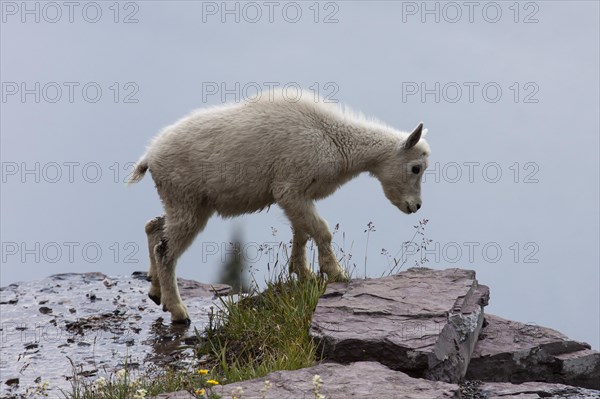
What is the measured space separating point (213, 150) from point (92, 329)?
117 inches

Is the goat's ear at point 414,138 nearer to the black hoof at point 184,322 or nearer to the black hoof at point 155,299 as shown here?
the black hoof at point 184,322

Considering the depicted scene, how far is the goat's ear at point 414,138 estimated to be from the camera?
10319 mm

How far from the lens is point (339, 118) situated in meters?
10.6

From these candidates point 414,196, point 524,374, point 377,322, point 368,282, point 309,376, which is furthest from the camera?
point 414,196

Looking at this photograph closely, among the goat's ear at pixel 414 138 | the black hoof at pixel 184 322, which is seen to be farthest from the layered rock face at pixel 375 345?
the goat's ear at pixel 414 138

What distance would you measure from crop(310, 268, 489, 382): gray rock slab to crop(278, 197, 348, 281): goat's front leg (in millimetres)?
374

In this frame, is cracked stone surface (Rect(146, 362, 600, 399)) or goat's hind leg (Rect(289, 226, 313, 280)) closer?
cracked stone surface (Rect(146, 362, 600, 399))

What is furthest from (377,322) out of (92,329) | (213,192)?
(92,329)

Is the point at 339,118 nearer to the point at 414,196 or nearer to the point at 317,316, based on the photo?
the point at 414,196

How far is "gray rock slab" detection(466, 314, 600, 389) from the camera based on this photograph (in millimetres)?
9266

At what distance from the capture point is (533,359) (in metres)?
9.48

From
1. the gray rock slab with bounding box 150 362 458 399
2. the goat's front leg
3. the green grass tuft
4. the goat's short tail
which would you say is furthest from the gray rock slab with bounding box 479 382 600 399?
the goat's short tail

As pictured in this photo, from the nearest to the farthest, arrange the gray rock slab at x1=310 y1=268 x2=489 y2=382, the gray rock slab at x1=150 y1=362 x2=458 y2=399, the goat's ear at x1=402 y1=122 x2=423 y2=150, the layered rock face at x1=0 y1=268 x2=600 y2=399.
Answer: the gray rock slab at x1=150 y1=362 x2=458 y2=399 → the layered rock face at x1=0 y1=268 x2=600 y2=399 → the gray rock slab at x1=310 y1=268 x2=489 y2=382 → the goat's ear at x1=402 y1=122 x2=423 y2=150

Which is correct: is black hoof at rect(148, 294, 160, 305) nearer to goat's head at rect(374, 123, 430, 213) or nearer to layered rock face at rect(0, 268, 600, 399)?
layered rock face at rect(0, 268, 600, 399)
